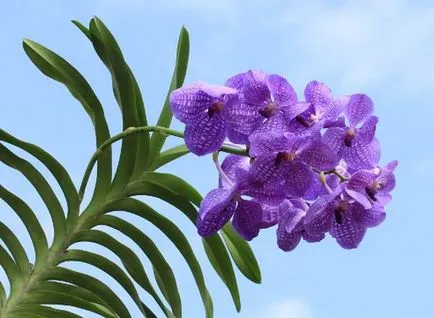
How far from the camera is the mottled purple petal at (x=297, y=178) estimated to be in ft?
3.87

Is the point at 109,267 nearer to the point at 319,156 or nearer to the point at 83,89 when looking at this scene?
the point at 83,89

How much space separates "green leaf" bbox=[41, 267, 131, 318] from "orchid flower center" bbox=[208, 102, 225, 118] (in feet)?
1.91

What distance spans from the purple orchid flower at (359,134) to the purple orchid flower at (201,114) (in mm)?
190

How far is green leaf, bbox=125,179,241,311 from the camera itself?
5.19 ft

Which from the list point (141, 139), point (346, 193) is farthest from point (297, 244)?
point (141, 139)

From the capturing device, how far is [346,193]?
3.95 feet

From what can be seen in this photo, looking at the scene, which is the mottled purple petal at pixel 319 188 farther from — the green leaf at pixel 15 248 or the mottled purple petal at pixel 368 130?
the green leaf at pixel 15 248

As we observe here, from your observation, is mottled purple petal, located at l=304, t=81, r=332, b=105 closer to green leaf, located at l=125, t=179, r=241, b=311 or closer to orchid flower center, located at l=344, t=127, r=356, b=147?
orchid flower center, located at l=344, t=127, r=356, b=147

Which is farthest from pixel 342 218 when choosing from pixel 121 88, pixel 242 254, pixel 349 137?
pixel 121 88

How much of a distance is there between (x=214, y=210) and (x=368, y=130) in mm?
281

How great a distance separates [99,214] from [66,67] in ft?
1.02

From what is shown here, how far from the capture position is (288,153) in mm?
1164

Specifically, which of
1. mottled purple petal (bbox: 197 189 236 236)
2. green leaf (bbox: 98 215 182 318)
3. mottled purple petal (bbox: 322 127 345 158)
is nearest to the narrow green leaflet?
green leaf (bbox: 98 215 182 318)

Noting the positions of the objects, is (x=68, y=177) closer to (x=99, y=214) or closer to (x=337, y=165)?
(x=99, y=214)
